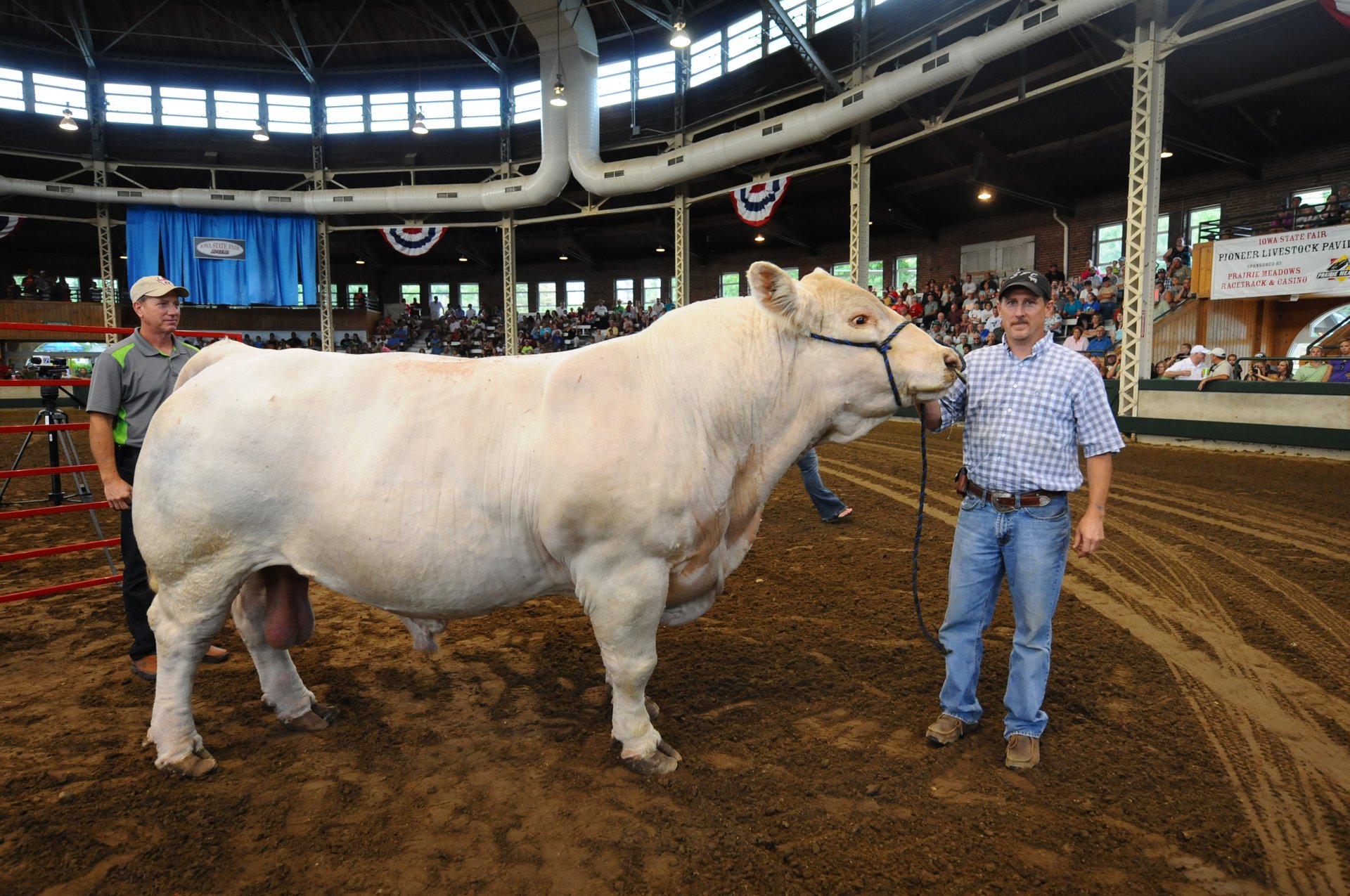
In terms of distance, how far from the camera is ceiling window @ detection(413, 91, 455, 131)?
27.1m

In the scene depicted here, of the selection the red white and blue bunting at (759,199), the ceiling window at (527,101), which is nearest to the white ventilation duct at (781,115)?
the red white and blue bunting at (759,199)

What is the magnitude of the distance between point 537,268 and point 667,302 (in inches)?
297

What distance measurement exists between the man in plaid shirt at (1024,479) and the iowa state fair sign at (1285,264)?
13.5m

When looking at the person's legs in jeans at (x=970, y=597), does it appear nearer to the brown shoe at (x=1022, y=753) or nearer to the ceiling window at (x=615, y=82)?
the brown shoe at (x=1022, y=753)

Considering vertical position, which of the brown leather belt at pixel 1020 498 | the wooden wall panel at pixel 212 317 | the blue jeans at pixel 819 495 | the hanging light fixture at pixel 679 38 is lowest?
the blue jeans at pixel 819 495

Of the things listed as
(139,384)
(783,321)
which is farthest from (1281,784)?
(139,384)

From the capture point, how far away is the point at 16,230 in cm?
2831

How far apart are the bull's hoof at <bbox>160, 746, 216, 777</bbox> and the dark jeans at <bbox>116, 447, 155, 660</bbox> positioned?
1282 mm

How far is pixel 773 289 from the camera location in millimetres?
2639

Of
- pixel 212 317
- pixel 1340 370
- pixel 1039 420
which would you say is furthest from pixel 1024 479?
pixel 212 317

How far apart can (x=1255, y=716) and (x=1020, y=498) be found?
1.66 m

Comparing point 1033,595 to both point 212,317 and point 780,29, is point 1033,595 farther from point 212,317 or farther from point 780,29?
point 212,317

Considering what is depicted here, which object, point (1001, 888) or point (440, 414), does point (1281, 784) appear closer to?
point (1001, 888)

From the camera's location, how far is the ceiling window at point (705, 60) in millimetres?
22406
